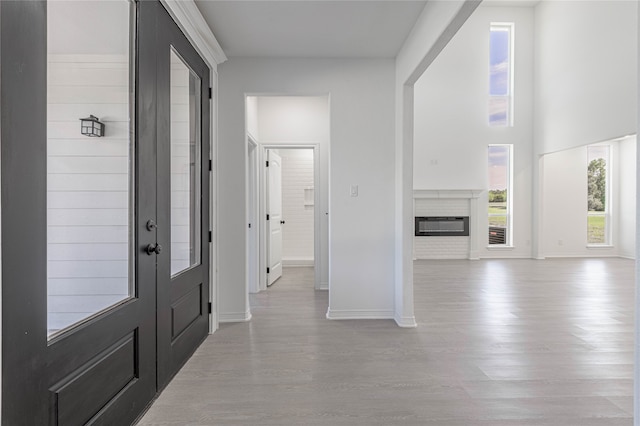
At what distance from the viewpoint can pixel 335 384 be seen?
2.36 metres

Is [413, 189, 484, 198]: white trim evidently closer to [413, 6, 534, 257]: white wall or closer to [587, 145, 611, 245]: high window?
[413, 6, 534, 257]: white wall

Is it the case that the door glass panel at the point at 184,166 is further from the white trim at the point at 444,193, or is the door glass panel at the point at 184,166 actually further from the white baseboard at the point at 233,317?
the white trim at the point at 444,193

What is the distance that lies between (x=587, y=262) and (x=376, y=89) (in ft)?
21.9

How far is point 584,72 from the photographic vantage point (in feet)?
22.9

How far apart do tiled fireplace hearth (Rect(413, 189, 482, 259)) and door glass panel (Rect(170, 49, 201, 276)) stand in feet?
20.0

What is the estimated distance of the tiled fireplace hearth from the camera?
8.30 meters

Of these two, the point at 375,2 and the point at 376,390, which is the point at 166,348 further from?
the point at 375,2

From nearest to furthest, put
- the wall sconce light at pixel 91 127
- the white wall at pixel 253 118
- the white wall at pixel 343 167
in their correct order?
1. the wall sconce light at pixel 91 127
2. the white wall at pixel 343 167
3. the white wall at pixel 253 118

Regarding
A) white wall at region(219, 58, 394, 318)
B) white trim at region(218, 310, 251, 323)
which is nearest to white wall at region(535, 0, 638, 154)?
white wall at region(219, 58, 394, 318)

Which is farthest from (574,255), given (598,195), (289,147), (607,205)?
(289,147)

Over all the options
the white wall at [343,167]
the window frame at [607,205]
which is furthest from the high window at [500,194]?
the white wall at [343,167]

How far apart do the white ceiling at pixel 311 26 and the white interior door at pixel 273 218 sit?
204cm

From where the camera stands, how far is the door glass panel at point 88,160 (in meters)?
1.42

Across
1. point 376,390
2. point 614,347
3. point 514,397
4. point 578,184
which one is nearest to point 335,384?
point 376,390
